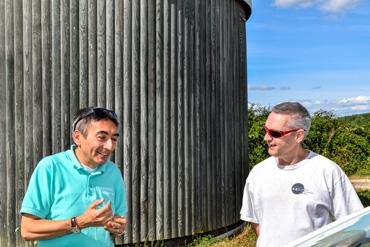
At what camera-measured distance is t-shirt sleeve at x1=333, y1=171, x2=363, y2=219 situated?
3.32 m

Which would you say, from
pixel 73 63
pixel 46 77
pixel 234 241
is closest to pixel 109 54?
pixel 73 63

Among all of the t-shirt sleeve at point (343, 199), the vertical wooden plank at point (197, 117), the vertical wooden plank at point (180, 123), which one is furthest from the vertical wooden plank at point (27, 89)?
the t-shirt sleeve at point (343, 199)

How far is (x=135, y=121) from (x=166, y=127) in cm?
47

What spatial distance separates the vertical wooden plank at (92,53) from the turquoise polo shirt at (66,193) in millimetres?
3460

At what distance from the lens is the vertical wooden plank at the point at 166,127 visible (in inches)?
279

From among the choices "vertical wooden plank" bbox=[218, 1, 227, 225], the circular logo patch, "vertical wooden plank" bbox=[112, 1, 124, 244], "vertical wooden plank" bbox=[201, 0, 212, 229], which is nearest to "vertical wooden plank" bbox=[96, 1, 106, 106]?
"vertical wooden plank" bbox=[112, 1, 124, 244]

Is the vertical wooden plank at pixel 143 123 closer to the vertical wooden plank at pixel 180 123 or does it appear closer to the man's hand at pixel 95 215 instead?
the vertical wooden plank at pixel 180 123

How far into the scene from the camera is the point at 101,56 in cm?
657

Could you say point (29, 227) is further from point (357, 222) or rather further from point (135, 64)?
point (135, 64)

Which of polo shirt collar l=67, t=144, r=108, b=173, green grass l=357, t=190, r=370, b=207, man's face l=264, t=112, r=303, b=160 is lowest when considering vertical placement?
green grass l=357, t=190, r=370, b=207

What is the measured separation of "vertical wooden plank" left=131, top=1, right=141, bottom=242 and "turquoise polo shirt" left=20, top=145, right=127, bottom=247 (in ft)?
11.9

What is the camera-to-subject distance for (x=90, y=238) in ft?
10.1

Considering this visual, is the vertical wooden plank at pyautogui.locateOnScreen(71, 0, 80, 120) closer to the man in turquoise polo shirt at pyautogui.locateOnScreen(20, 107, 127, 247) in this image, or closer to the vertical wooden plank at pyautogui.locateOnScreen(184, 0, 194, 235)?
the vertical wooden plank at pyautogui.locateOnScreen(184, 0, 194, 235)

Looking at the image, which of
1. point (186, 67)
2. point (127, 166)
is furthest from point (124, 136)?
point (186, 67)
